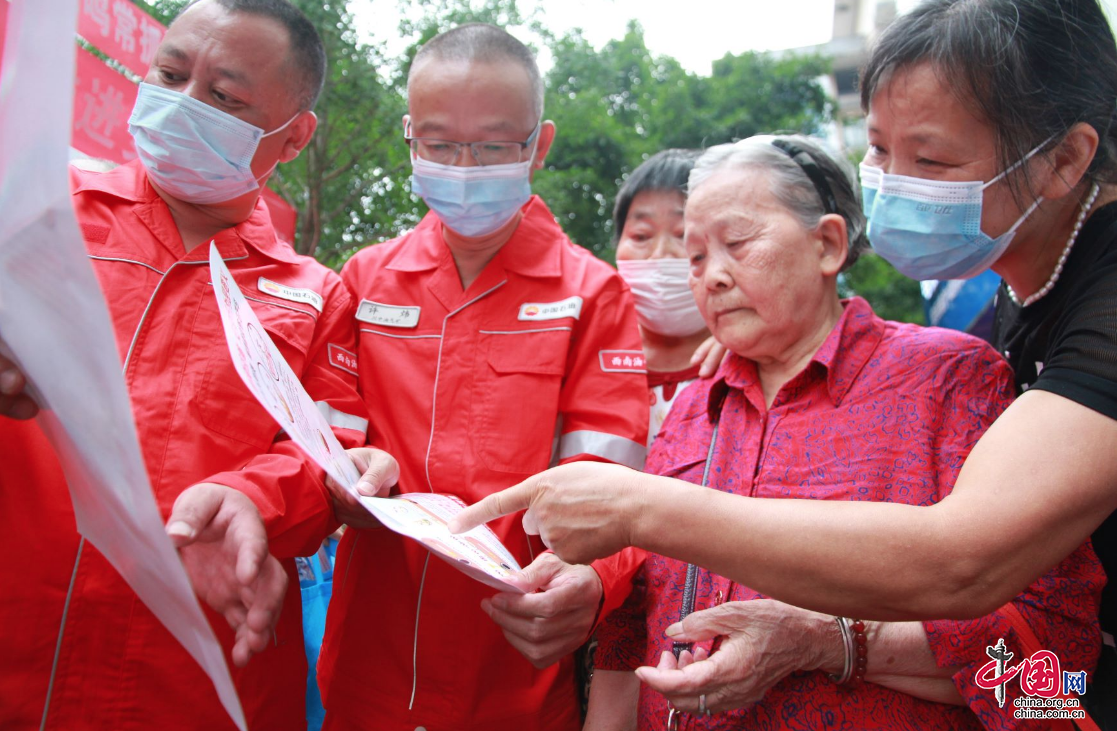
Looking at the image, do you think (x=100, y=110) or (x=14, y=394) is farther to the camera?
(x=100, y=110)

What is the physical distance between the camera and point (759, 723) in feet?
5.52

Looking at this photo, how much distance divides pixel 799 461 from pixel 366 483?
0.98 m

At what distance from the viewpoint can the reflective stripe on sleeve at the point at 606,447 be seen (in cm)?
211

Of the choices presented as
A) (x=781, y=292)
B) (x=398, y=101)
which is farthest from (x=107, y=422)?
(x=398, y=101)

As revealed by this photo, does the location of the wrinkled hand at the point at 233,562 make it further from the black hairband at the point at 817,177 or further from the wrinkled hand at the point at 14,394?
the black hairband at the point at 817,177

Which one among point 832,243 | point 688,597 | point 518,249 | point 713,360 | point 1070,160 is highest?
point 1070,160

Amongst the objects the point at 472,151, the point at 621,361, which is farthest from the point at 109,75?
the point at 621,361

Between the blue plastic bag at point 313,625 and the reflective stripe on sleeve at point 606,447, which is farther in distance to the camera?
the blue plastic bag at point 313,625

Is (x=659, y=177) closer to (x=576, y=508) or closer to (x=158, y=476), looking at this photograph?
(x=576, y=508)

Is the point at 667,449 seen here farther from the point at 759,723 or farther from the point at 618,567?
the point at 759,723

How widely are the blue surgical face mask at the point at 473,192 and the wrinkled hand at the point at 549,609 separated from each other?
1.09m

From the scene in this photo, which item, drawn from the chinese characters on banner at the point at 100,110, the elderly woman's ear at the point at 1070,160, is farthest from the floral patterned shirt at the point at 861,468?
the chinese characters on banner at the point at 100,110

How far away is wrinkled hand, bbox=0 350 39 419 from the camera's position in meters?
1.33

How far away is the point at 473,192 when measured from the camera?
2352 mm
